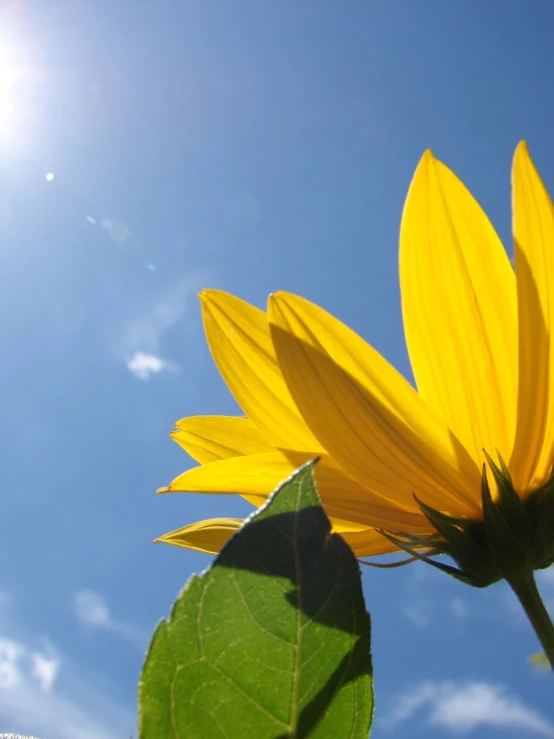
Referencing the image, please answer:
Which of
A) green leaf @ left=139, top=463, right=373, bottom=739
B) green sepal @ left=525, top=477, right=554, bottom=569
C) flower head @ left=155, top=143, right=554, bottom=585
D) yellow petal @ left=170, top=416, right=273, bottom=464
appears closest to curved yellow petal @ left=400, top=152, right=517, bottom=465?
flower head @ left=155, top=143, right=554, bottom=585

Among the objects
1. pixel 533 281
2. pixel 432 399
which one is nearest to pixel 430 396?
pixel 432 399

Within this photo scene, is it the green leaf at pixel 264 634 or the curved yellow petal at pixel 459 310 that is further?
the curved yellow petal at pixel 459 310

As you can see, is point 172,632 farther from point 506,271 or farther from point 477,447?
point 506,271

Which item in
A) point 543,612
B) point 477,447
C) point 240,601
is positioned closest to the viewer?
point 240,601

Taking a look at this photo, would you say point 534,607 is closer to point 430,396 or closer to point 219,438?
point 430,396

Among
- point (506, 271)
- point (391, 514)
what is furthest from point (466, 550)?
point (506, 271)

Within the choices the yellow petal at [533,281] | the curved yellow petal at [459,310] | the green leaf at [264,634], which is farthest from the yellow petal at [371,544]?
the green leaf at [264,634]

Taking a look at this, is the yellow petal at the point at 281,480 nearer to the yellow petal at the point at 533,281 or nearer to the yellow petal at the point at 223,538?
the yellow petal at the point at 223,538
